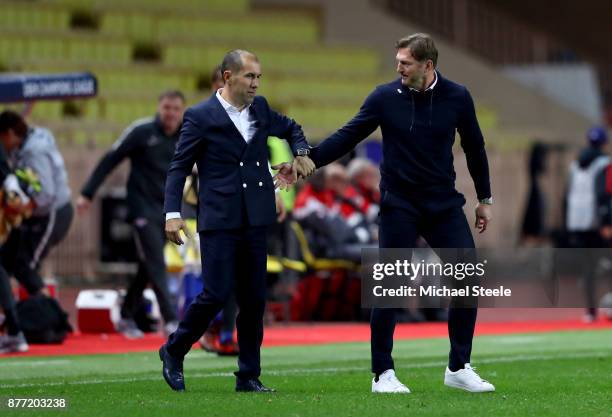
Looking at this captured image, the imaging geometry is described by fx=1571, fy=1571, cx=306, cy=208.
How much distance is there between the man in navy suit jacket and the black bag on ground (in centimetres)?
463

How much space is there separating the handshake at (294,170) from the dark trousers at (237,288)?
336 millimetres

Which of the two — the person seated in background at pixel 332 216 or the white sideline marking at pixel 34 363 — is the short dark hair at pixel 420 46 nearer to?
Answer: the white sideline marking at pixel 34 363

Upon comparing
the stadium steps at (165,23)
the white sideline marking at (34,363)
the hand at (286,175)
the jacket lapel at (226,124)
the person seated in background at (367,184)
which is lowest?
the white sideline marking at (34,363)

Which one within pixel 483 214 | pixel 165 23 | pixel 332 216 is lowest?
pixel 332 216

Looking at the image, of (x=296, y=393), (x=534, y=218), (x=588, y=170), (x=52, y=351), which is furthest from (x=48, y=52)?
(x=296, y=393)

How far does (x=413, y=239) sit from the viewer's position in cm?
937

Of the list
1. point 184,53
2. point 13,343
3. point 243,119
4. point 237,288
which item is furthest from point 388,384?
point 184,53

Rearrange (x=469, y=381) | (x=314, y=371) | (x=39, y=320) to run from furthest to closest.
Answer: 1. (x=39, y=320)
2. (x=314, y=371)
3. (x=469, y=381)

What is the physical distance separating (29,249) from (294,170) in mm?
5855

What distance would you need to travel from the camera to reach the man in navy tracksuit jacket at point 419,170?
924 centimetres

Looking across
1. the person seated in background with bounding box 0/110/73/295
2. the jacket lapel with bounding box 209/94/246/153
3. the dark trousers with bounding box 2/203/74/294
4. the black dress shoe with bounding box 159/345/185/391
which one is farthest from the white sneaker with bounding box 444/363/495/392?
the dark trousers with bounding box 2/203/74/294

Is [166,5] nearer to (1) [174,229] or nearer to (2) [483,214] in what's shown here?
(2) [483,214]

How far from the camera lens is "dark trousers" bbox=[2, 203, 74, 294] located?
1451 centimetres

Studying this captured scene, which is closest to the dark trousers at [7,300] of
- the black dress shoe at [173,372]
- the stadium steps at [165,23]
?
the black dress shoe at [173,372]
